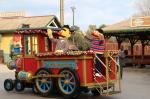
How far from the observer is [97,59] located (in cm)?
1241

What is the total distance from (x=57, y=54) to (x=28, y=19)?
92.6 feet

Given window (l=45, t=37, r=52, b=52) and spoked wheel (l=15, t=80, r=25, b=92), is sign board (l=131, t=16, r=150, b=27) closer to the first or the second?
window (l=45, t=37, r=52, b=52)

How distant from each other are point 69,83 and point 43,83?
1.19 metres

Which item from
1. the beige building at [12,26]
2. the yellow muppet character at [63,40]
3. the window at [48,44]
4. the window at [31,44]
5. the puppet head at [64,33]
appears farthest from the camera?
the beige building at [12,26]

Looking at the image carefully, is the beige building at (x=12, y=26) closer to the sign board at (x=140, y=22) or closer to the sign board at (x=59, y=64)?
the sign board at (x=140, y=22)

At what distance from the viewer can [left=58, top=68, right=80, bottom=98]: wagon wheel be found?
39.9 feet

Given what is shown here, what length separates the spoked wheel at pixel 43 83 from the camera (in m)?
13.1

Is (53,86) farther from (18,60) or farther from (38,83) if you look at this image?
(18,60)

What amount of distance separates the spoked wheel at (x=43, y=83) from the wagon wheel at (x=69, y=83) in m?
0.47

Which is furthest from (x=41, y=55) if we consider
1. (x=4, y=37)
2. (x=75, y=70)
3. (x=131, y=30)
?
(x=4, y=37)

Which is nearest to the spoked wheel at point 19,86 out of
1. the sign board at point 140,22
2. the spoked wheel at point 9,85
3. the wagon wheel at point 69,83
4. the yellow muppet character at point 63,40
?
the spoked wheel at point 9,85

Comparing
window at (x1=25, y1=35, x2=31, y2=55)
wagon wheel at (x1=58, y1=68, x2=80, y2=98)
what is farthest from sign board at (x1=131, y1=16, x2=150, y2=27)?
wagon wheel at (x1=58, y1=68, x2=80, y2=98)

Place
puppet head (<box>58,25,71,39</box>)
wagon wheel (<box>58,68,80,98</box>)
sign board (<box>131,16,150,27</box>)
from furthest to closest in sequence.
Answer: sign board (<box>131,16,150,27</box>)
puppet head (<box>58,25,71,39</box>)
wagon wheel (<box>58,68,80,98</box>)

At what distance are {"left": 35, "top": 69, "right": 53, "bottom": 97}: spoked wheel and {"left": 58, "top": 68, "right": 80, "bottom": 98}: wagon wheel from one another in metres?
0.47
